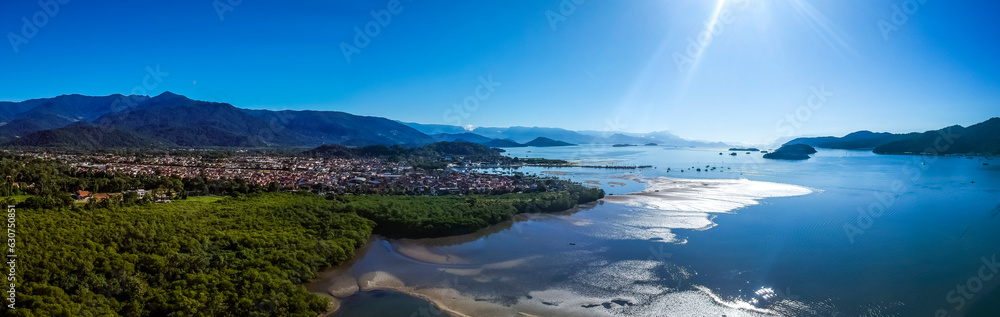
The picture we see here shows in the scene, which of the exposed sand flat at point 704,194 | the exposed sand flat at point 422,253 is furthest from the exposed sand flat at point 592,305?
the exposed sand flat at point 704,194

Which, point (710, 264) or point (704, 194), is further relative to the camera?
point (704, 194)

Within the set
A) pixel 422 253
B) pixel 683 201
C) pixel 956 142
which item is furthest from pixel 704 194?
pixel 956 142

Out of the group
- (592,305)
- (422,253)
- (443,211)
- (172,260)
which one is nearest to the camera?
(172,260)

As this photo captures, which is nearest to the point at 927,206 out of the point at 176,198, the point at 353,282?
the point at 353,282

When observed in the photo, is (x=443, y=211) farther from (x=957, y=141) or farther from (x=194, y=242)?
(x=957, y=141)

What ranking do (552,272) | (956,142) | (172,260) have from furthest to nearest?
(956,142) → (552,272) → (172,260)

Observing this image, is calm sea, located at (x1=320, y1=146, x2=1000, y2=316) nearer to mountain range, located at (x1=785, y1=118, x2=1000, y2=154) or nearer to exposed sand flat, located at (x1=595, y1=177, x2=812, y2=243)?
exposed sand flat, located at (x1=595, y1=177, x2=812, y2=243)
